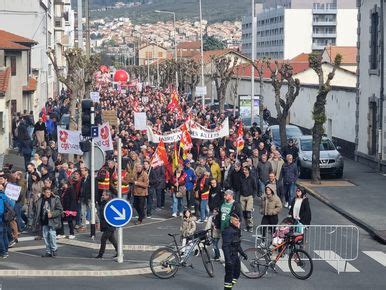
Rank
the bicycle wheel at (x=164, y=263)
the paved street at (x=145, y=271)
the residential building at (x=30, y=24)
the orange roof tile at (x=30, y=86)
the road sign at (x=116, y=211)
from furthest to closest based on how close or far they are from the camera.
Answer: the residential building at (x=30, y=24)
the orange roof tile at (x=30, y=86)
the road sign at (x=116, y=211)
the bicycle wheel at (x=164, y=263)
the paved street at (x=145, y=271)

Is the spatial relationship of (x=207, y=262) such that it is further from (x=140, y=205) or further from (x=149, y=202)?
(x=149, y=202)

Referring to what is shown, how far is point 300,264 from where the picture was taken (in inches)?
699

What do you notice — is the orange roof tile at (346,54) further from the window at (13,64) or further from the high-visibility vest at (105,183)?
the high-visibility vest at (105,183)

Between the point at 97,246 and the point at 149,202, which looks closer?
the point at 97,246

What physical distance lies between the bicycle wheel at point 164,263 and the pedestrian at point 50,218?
2761 millimetres

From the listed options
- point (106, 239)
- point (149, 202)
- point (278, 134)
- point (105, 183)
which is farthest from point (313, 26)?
point (106, 239)

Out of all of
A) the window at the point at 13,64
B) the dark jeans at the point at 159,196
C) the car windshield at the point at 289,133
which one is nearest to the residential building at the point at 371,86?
the car windshield at the point at 289,133

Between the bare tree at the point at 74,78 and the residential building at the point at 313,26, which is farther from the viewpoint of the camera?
the residential building at the point at 313,26

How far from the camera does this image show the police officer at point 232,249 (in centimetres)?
1563

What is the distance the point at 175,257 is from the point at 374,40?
2527 cm

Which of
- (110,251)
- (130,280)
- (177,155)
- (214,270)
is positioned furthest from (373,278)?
(177,155)

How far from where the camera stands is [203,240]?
58.3 ft

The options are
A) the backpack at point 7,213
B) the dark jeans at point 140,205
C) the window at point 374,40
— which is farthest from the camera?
the window at point 374,40

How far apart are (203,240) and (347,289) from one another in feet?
9.16
